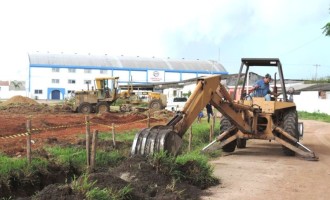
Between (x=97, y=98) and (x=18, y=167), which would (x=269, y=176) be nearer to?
(x=18, y=167)

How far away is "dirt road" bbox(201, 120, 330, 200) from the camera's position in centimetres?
860

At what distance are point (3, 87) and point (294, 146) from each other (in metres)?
102

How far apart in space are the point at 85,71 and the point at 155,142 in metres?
74.9

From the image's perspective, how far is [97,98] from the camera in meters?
35.9

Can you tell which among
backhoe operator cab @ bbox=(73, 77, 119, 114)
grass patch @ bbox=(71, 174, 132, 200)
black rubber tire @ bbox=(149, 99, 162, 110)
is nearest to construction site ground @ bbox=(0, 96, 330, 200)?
grass patch @ bbox=(71, 174, 132, 200)

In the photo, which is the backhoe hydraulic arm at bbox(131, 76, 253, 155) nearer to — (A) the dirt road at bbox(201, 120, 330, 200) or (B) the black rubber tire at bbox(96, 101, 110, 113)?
(A) the dirt road at bbox(201, 120, 330, 200)

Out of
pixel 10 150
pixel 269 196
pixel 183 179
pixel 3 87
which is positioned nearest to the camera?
pixel 269 196

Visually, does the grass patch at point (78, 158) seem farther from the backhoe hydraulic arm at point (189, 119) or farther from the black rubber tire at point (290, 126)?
the black rubber tire at point (290, 126)

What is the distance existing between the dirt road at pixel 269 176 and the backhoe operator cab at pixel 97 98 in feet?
71.0

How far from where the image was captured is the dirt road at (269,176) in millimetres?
8602

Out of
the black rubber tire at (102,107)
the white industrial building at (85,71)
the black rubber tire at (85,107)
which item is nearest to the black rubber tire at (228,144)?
the black rubber tire at (102,107)

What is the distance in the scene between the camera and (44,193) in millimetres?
6496

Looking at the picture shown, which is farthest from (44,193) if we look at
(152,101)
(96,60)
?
(96,60)

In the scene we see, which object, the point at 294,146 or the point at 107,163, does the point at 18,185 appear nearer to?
the point at 107,163
